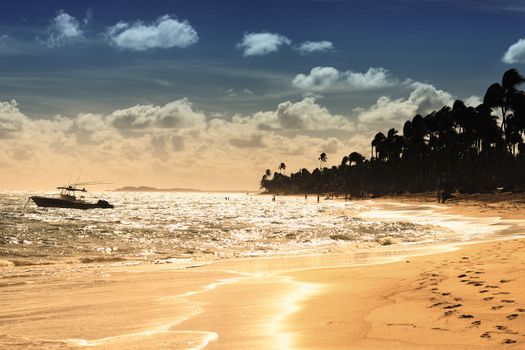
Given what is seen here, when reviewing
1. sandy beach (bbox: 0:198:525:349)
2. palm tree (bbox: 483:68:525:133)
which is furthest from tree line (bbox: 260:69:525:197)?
sandy beach (bbox: 0:198:525:349)

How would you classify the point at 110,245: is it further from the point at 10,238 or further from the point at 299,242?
the point at 299,242

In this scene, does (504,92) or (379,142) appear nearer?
(504,92)

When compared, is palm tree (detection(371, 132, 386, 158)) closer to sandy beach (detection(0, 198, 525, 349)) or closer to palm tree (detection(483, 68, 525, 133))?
palm tree (detection(483, 68, 525, 133))

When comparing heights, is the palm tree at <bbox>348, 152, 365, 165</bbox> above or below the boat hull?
above

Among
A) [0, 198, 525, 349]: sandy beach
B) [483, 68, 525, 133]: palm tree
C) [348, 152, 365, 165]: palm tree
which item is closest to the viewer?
[0, 198, 525, 349]: sandy beach

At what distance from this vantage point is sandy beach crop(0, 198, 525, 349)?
661cm

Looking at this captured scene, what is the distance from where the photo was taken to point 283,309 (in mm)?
9375

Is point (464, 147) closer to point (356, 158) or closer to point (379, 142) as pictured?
point (379, 142)

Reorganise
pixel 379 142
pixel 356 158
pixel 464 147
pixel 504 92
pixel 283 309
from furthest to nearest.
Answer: pixel 356 158 → pixel 379 142 → pixel 464 147 → pixel 504 92 → pixel 283 309

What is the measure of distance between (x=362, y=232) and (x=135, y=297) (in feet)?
90.8

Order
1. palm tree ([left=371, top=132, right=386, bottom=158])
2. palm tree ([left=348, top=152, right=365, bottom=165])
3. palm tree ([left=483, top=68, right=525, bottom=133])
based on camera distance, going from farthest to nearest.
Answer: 1. palm tree ([left=348, top=152, right=365, bottom=165])
2. palm tree ([left=371, top=132, right=386, bottom=158])
3. palm tree ([left=483, top=68, right=525, bottom=133])

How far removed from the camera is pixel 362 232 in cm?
3688

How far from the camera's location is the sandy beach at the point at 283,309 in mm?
6609

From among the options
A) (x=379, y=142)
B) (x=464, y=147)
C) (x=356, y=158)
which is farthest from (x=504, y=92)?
(x=356, y=158)
